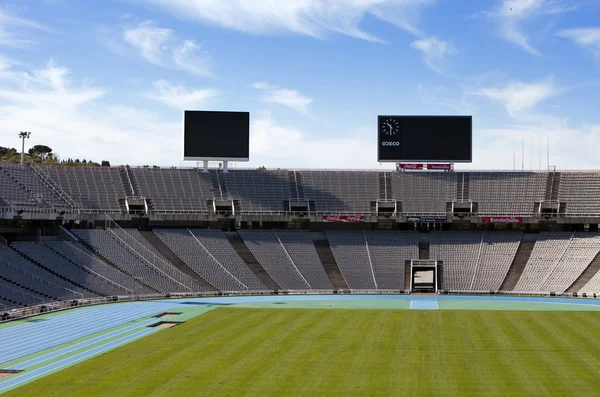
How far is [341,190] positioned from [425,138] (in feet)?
32.4

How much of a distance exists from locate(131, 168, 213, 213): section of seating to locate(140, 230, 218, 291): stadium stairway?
11.6 ft

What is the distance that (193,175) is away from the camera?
75.3m

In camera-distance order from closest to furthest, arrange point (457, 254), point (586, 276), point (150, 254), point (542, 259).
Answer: point (586, 276) < point (150, 254) < point (542, 259) < point (457, 254)

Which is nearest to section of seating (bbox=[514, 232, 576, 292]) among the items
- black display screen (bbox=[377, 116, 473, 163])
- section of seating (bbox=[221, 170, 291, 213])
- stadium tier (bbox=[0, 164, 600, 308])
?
stadium tier (bbox=[0, 164, 600, 308])

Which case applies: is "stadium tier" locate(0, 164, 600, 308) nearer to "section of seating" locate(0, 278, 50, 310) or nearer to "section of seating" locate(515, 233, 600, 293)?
"section of seating" locate(515, 233, 600, 293)

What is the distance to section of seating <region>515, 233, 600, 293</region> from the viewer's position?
202ft

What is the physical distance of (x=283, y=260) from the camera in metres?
66.2

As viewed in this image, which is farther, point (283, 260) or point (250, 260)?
point (283, 260)

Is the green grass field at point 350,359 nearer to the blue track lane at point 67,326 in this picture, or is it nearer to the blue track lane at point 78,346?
the blue track lane at point 78,346

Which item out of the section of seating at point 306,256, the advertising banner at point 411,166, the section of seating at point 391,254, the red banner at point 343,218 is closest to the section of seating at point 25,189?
the section of seating at point 306,256

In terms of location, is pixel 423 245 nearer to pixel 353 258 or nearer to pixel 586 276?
pixel 353 258

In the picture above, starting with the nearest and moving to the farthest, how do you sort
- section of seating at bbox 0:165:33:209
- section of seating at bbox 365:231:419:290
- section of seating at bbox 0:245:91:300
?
section of seating at bbox 0:245:91:300, section of seating at bbox 0:165:33:209, section of seating at bbox 365:231:419:290

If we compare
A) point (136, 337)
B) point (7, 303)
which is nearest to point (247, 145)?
point (7, 303)

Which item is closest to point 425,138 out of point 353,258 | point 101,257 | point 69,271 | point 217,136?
point 353,258
